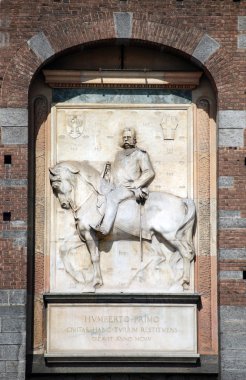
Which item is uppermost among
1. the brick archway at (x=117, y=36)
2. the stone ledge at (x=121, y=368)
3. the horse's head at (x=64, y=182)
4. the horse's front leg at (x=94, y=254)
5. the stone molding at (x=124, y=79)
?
the brick archway at (x=117, y=36)

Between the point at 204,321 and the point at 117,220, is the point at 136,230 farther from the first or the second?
the point at 204,321

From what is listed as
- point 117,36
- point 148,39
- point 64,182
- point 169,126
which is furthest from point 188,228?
point 117,36

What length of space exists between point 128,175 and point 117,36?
6.85 feet

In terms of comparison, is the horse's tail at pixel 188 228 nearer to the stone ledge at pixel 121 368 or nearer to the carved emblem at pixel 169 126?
the carved emblem at pixel 169 126

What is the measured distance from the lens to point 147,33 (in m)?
18.2

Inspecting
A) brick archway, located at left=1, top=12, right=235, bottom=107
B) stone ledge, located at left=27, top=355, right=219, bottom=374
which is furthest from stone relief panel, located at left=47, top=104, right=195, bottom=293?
stone ledge, located at left=27, top=355, right=219, bottom=374

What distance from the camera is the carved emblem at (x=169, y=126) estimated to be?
1858 centimetres

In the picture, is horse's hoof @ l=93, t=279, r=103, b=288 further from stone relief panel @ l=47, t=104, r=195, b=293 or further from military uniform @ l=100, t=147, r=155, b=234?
military uniform @ l=100, t=147, r=155, b=234

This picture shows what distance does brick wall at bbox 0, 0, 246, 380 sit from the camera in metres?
17.8

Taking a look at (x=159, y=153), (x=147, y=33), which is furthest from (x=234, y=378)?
(x=147, y=33)

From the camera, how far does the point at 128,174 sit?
1839 centimetres

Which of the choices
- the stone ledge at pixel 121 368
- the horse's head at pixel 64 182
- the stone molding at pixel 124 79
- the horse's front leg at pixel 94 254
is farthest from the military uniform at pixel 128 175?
the stone ledge at pixel 121 368

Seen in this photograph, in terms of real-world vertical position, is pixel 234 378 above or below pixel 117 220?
below

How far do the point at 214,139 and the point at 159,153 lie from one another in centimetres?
86
